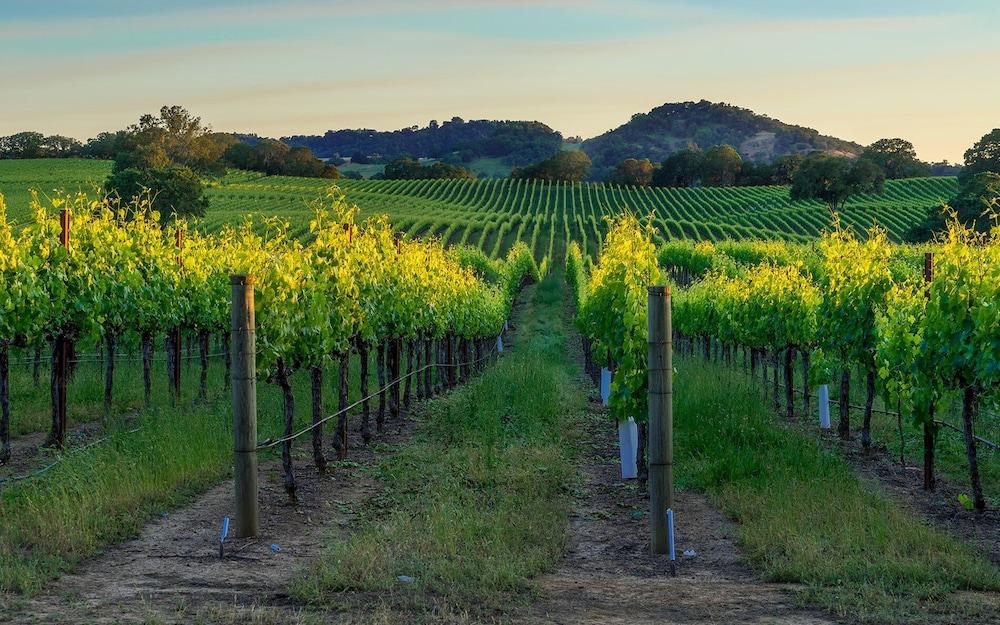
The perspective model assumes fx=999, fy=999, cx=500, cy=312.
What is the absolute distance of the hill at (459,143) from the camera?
171 meters

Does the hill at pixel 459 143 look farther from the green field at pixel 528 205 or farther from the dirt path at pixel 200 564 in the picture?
the dirt path at pixel 200 564

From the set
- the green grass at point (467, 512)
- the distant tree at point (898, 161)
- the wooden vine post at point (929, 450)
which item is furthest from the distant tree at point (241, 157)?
the wooden vine post at point (929, 450)

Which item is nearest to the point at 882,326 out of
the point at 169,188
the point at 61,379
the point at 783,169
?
the point at 61,379

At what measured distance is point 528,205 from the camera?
96188 mm

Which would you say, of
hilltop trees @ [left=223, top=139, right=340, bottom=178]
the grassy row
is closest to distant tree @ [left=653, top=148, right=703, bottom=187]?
hilltop trees @ [left=223, top=139, right=340, bottom=178]

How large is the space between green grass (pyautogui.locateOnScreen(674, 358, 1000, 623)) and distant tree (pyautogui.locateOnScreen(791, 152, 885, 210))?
71658 mm

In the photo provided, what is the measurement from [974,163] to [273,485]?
78.7 m

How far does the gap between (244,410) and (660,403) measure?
11.5 feet

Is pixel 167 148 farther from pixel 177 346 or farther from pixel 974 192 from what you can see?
pixel 177 346

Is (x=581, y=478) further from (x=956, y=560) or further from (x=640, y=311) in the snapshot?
(x=956, y=560)

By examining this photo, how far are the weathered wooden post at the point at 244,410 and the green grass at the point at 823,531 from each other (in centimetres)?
419

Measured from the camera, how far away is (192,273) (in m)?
18.7

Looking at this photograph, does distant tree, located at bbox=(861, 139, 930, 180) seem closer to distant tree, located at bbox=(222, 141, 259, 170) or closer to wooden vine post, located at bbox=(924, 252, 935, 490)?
distant tree, located at bbox=(222, 141, 259, 170)

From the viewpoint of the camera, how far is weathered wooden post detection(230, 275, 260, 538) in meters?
8.51
